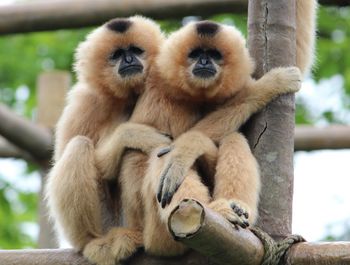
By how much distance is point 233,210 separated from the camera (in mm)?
5910

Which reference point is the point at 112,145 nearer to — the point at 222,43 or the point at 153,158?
the point at 153,158

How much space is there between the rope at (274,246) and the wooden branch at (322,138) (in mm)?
4675

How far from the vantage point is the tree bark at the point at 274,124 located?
20.5ft

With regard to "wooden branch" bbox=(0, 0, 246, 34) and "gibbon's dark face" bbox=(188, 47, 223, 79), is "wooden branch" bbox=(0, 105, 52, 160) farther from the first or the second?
"gibbon's dark face" bbox=(188, 47, 223, 79)

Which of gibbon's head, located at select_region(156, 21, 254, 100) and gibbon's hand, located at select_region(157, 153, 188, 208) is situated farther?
gibbon's head, located at select_region(156, 21, 254, 100)

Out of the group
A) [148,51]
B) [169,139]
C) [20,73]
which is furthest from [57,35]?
[169,139]

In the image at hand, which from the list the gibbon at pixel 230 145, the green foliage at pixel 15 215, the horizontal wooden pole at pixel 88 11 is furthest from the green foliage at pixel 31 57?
the gibbon at pixel 230 145

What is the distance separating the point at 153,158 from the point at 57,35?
908 centimetres

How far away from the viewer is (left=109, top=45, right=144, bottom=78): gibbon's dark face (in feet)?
25.1

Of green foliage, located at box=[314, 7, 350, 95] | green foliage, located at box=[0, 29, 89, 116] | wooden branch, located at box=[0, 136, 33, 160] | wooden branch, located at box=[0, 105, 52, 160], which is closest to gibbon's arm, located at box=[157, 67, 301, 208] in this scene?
wooden branch, located at box=[0, 105, 52, 160]

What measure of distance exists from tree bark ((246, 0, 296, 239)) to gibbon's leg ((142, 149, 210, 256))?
472mm

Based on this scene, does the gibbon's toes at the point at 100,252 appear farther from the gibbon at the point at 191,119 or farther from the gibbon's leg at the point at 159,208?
the gibbon's leg at the point at 159,208

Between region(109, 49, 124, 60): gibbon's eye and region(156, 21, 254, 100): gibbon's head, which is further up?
region(109, 49, 124, 60): gibbon's eye

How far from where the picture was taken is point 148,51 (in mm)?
7820
